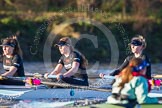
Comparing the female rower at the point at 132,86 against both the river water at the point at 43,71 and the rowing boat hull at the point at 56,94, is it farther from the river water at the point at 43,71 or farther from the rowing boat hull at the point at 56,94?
the rowing boat hull at the point at 56,94

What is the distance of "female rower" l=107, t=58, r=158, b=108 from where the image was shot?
9.78 m

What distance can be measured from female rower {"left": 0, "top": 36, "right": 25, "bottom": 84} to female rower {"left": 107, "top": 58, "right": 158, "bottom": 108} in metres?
4.59

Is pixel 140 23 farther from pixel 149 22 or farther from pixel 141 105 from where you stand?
pixel 141 105

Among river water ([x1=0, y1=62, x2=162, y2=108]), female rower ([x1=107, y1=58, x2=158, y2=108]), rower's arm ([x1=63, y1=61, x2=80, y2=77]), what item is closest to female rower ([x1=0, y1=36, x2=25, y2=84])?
river water ([x1=0, y1=62, x2=162, y2=108])

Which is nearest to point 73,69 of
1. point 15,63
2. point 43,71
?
point 15,63

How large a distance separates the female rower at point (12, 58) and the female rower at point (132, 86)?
15.1 feet

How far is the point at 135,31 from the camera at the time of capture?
29.1m

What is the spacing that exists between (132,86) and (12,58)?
16.4ft

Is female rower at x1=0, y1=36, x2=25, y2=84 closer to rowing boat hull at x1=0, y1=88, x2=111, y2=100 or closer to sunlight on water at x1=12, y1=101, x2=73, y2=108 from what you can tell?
rowing boat hull at x1=0, y1=88, x2=111, y2=100

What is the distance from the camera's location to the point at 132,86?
9828 mm

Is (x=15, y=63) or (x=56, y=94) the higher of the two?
(x=15, y=63)

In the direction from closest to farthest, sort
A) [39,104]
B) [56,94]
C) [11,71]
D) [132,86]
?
[132,86]
[39,104]
[56,94]
[11,71]

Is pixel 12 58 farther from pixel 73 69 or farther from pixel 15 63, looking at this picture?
pixel 73 69

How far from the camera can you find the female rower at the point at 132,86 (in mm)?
9781
